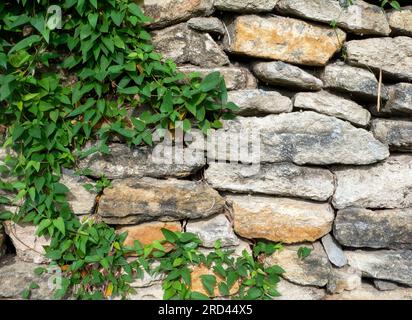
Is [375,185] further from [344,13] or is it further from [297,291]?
[344,13]

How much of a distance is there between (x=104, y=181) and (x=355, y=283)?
1.53 m

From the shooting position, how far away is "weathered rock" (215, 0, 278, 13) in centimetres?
195

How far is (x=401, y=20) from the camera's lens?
206 centimetres

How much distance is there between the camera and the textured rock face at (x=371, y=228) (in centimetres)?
210

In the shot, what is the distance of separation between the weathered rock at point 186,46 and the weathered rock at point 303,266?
1.13m

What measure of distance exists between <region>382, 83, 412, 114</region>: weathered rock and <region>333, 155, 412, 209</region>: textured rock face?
0.29 meters

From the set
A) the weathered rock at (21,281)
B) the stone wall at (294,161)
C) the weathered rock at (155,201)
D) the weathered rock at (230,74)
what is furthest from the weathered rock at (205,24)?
the weathered rock at (21,281)

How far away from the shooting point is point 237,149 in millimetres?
2041

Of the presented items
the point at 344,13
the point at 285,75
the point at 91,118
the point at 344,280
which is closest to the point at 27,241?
the point at 91,118

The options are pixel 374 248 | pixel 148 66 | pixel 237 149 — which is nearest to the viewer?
pixel 148 66

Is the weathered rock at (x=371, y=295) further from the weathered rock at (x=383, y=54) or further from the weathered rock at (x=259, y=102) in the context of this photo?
the weathered rock at (x=383, y=54)

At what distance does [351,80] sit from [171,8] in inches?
41.1

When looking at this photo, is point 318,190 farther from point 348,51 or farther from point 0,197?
point 0,197

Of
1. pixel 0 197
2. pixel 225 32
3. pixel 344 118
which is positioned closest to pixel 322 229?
pixel 344 118
